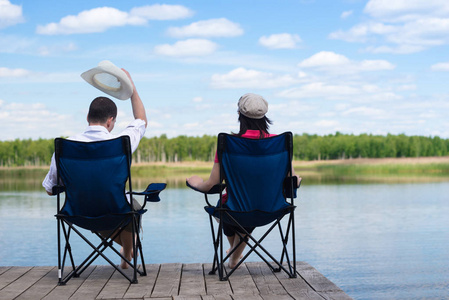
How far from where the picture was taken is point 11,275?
3764 mm

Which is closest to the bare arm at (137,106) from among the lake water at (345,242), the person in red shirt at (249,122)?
the person in red shirt at (249,122)

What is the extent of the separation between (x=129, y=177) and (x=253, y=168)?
668mm

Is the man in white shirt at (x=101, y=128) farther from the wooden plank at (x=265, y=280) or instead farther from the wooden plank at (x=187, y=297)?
the wooden plank at (x=265, y=280)

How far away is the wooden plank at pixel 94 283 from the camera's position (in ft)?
10.3

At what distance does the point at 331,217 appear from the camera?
1084 cm

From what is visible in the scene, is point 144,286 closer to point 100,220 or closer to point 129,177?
point 100,220

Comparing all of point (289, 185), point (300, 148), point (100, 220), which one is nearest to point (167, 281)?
point (100, 220)

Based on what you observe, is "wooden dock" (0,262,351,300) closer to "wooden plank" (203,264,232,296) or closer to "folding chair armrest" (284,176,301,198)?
"wooden plank" (203,264,232,296)

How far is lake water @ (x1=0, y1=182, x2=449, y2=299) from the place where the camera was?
5.36 metres

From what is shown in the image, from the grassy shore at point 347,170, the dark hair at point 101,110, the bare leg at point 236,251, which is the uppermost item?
the dark hair at point 101,110

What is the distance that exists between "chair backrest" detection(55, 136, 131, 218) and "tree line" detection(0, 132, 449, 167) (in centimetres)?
6095

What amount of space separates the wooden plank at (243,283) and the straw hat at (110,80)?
1.21 meters

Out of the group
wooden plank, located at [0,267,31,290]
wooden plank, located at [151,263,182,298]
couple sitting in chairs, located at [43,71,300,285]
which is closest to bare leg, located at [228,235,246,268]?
couple sitting in chairs, located at [43,71,300,285]

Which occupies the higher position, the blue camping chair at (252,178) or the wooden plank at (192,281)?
the blue camping chair at (252,178)
